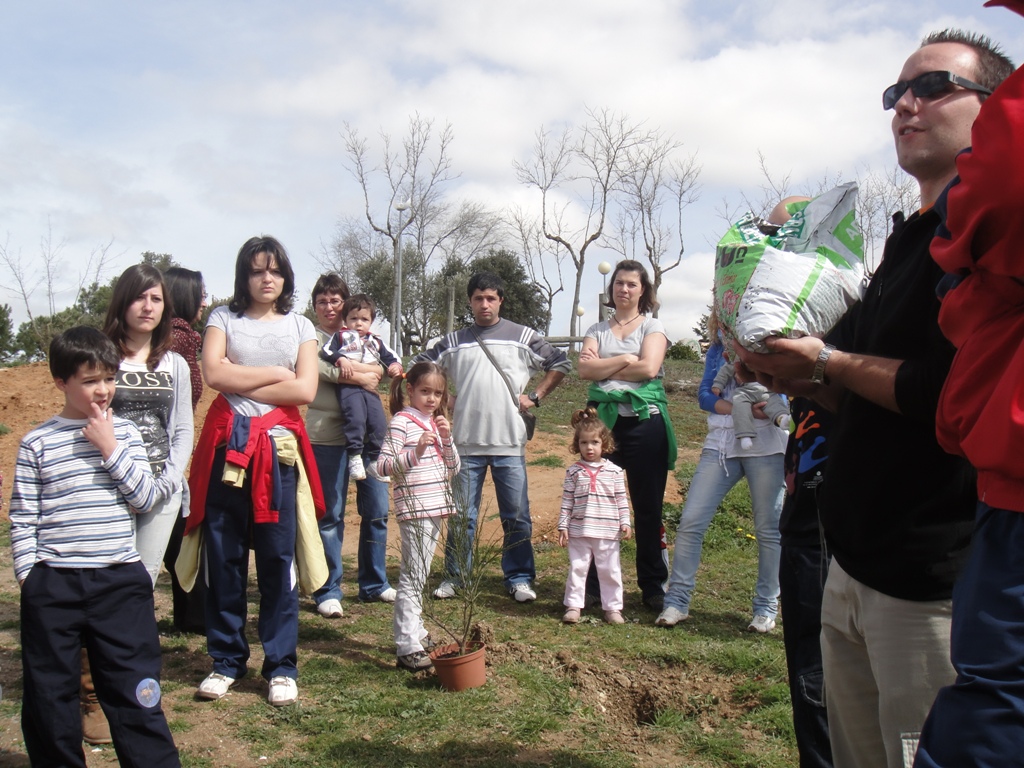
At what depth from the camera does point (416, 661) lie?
433 centimetres

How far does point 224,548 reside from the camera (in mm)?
4062

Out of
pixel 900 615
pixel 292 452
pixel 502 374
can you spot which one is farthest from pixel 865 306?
pixel 502 374

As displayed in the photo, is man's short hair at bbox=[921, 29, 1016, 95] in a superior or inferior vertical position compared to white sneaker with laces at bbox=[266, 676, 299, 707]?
superior

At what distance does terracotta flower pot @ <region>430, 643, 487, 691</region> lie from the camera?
403 centimetres

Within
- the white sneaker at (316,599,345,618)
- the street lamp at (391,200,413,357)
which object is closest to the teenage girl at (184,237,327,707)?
the white sneaker at (316,599,345,618)

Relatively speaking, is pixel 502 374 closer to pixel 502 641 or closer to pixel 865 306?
pixel 502 641

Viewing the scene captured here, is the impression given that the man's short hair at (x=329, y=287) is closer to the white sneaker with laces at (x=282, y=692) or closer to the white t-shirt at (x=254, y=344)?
the white t-shirt at (x=254, y=344)

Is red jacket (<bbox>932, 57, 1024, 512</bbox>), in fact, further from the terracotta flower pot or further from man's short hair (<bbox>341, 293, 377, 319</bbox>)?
man's short hair (<bbox>341, 293, 377, 319</bbox>)

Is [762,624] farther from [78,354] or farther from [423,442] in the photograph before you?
[78,354]

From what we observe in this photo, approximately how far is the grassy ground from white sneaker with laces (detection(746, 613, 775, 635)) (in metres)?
0.07

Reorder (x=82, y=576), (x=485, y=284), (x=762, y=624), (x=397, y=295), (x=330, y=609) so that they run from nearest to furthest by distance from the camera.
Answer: (x=82, y=576) < (x=762, y=624) < (x=330, y=609) < (x=485, y=284) < (x=397, y=295)

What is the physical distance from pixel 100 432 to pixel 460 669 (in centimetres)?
192

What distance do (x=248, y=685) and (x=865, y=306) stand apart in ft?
11.0

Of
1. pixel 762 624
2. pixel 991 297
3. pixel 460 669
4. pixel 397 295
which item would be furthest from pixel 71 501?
pixel 397 295
